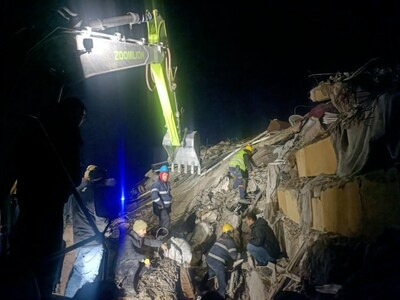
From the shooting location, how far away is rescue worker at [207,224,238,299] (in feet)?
23.2

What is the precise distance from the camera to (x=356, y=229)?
18.5ft

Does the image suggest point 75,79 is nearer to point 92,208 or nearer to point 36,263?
point 36,263

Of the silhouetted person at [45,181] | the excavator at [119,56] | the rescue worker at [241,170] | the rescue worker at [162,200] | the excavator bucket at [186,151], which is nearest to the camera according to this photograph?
the silhouetted person at [45,181]

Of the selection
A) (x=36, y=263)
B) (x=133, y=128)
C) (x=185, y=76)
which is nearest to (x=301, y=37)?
(x=185, y=76)

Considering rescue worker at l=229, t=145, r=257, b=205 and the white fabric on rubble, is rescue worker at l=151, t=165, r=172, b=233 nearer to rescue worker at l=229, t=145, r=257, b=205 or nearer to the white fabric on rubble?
the white fabric on rubble

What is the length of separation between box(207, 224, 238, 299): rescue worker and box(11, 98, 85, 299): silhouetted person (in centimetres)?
447

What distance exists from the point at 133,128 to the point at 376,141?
1444 cm

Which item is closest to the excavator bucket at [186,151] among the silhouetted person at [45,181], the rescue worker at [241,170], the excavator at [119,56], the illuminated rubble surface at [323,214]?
the excavator at [119,56]

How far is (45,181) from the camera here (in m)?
2.92

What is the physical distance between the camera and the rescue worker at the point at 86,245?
18.6 ft

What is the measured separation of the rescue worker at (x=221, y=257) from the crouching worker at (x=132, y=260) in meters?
1.06

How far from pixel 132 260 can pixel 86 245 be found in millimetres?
1372

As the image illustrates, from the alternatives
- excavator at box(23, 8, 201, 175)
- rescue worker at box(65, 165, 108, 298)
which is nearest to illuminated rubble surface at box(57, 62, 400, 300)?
rescue worker at box(65, 165, 108, 298)

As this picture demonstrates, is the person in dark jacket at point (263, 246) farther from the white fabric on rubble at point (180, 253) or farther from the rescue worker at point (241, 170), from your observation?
the rescue worker at point (241, 170)
